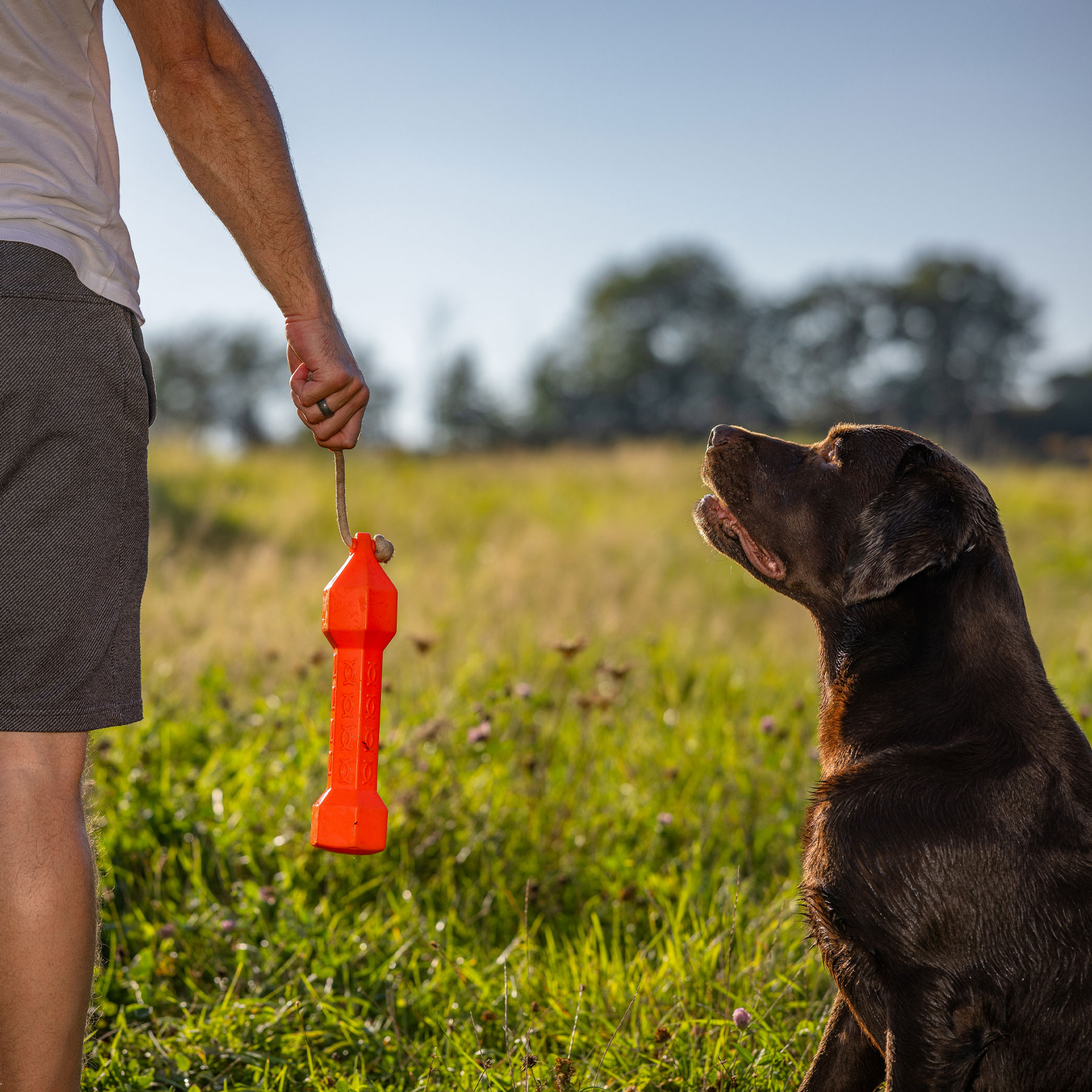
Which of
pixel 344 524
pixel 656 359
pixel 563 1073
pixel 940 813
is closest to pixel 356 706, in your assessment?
pixel 344 524

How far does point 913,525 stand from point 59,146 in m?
1.92

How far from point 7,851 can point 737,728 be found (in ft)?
10.8

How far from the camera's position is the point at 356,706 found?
197cm

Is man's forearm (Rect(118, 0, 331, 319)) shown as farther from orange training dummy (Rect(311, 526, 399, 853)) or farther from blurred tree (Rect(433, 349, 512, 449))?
blurred tree (Rect(433, 349, 512, 449))

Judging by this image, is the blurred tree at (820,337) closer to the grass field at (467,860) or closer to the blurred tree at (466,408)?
the blurred tree at (466,408)

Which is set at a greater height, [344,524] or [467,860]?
[344,524]

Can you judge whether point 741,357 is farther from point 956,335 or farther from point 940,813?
Answer: point 940,813

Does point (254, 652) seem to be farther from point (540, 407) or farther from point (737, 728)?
point (540, 407)

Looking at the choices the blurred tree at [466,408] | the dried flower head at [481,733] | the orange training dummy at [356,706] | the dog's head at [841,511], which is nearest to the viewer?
the orange training dummy at [356,706]

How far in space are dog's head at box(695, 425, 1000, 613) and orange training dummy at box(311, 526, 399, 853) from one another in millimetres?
1127

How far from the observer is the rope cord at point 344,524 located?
204cm

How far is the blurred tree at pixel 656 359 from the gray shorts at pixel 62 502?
43.1 metres

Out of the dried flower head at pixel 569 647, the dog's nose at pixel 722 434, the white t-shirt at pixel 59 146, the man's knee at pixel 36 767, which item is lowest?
the dried flower head at pixel 569 647

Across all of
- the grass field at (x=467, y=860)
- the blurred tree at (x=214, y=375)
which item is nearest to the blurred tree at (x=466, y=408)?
the blurred tree at (x=214, y=375)
